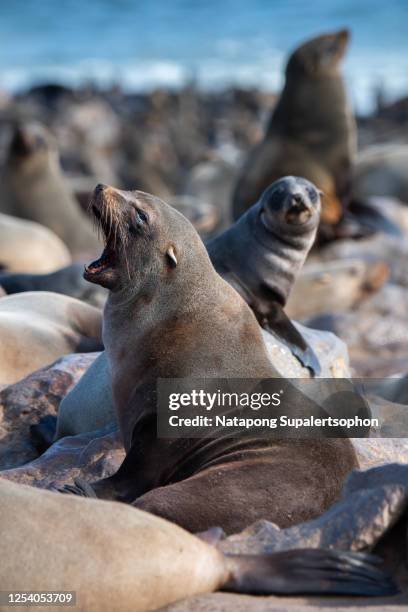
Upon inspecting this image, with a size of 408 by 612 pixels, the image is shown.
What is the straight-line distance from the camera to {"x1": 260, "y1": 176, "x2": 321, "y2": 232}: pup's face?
21.1 ft

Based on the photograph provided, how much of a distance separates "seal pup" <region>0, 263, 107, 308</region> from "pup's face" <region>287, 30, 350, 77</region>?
14.7 feet

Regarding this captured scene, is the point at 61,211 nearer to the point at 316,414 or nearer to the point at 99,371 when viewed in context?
the point at 99,371

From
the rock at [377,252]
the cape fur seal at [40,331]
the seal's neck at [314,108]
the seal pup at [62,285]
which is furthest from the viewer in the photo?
the seal's neck at [314,108]

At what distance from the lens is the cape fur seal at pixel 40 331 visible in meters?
5.93

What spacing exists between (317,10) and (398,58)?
12.5 metres

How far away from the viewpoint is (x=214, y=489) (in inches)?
140

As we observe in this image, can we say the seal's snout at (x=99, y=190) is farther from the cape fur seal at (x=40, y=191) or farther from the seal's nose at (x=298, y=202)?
the cape fur seal at (x=40, y=191)

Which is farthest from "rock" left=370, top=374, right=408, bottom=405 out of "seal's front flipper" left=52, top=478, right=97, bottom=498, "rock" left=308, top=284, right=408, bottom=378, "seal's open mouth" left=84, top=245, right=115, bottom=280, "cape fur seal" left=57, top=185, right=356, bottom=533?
"seal's front flipper" left=52, top=478, right=97, bottom=498

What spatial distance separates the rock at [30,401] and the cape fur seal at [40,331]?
53 cm

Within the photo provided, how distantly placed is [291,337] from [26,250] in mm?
5297

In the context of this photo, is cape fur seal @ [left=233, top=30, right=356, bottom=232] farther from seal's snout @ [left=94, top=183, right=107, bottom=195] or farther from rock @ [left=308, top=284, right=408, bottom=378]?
seal's snout @ [left=94, top=183, right=107, bottom=195]

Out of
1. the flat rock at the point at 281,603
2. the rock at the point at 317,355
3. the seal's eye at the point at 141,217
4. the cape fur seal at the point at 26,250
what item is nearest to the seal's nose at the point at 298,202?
the rock at the point at 317,355

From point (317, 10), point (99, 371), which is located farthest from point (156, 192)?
point (317, 10)

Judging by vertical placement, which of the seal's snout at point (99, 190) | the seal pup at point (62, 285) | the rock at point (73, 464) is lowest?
the seal pup at point (62, 285)
